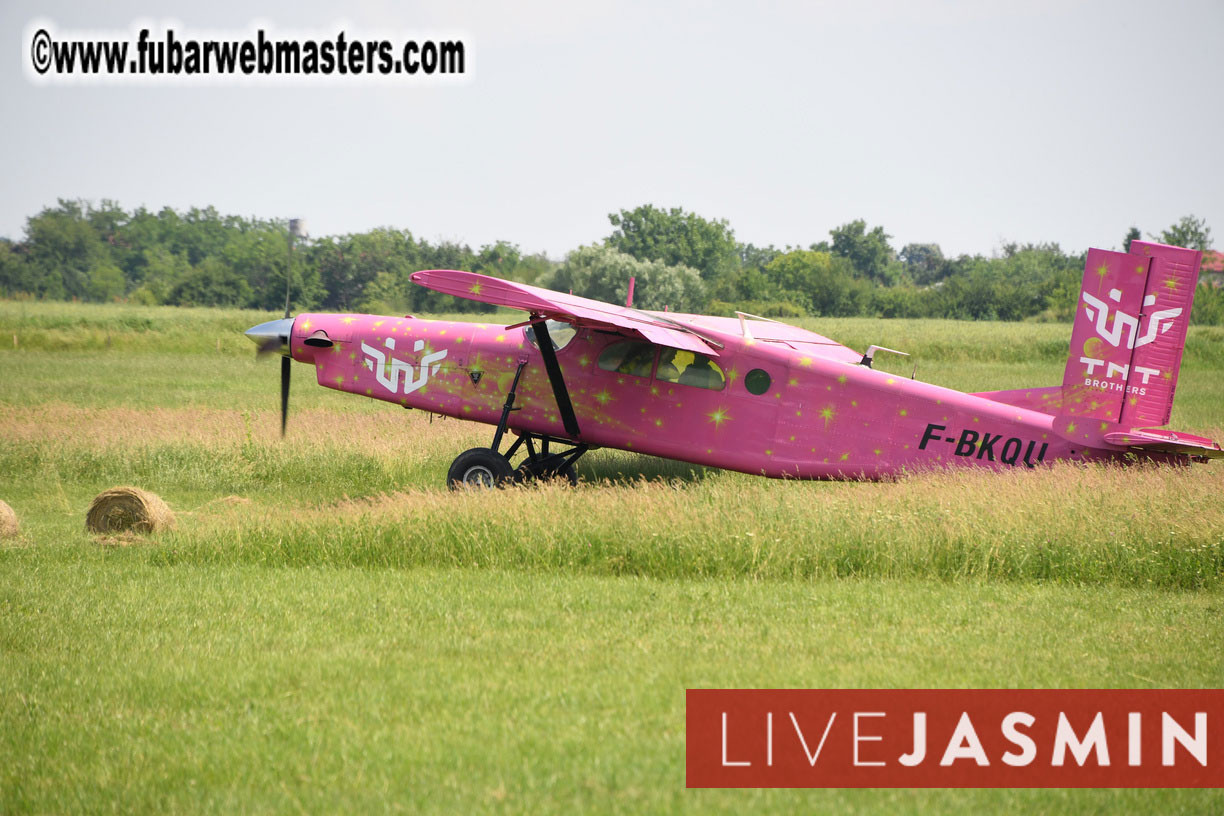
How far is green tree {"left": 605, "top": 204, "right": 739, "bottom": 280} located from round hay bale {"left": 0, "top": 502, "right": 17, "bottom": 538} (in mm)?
91799

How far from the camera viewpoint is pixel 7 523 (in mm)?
10305

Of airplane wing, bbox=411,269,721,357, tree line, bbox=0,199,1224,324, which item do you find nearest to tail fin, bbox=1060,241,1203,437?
airplane wing, bbox=411,269,721,357

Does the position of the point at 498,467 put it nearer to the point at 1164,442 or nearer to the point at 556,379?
the point at 556,379

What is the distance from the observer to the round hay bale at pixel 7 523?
1025 cm

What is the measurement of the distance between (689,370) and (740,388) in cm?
71

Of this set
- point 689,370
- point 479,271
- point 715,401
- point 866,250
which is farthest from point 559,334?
point 866,250

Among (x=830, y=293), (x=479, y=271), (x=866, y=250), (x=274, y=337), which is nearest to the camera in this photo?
(x=274, y=337)

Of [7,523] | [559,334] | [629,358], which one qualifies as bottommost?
[7,523]

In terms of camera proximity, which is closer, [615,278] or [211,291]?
[615,278]

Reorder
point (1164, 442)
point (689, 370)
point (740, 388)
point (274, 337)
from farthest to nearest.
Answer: point (274, 337) → point (689, 370) → point (740, 388) → point (1164, 442)

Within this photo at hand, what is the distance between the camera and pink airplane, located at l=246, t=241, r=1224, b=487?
11086mm

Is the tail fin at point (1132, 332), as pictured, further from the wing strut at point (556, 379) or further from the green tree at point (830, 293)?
the green tree at point (830, 293)

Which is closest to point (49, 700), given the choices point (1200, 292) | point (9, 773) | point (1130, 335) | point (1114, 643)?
point (9, 773)

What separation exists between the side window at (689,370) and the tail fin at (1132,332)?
427 cm
